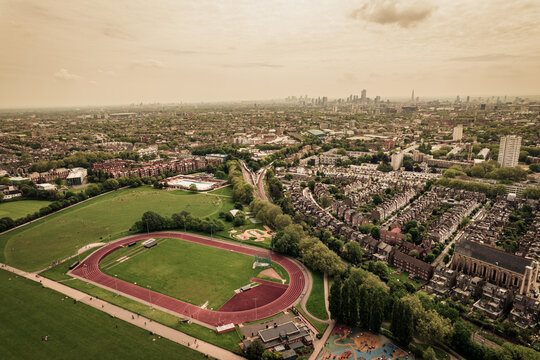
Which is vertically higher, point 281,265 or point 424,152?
point 424,152

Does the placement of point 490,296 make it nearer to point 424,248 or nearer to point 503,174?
point 424,248

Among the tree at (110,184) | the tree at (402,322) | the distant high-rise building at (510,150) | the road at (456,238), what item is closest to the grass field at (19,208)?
the tree at (110,184)

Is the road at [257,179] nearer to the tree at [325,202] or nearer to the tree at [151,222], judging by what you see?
the tree at [325,202]

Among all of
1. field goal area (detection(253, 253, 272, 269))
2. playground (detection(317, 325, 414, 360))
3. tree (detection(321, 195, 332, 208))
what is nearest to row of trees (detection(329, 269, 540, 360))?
playground (detection(317, 325, 414, 360))

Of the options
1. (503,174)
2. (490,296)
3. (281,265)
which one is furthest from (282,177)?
(490,296)

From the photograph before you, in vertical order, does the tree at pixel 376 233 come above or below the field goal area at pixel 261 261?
above

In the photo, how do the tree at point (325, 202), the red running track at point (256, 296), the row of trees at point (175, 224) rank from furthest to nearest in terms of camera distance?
the tree at point (325, 202) < the row of trees at point (175, 224) < the red running track at point (256, 296)
